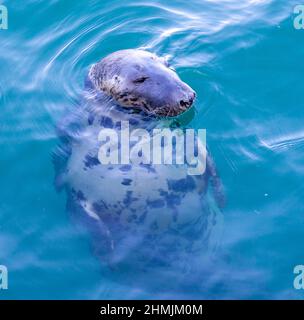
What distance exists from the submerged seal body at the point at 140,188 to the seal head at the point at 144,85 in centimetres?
1

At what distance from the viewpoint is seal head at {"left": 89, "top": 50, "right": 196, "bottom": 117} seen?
664 cm

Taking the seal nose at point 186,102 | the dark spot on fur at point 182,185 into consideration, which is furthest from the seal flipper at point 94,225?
the seal nose at point 186,102

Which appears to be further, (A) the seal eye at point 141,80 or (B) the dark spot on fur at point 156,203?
(A) the seal eye at point 141,80

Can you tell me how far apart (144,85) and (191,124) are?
4.10ft

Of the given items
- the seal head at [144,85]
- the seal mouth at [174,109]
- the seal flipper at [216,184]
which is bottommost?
the seal flipper at [216,184]

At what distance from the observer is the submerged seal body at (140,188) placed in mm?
6461

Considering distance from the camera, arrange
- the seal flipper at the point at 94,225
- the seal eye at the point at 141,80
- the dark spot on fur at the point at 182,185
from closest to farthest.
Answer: the seal flipper at the point at 94,225 < the dark spot on fur at the point at 182,185 < the seal eye at the point at 141,80

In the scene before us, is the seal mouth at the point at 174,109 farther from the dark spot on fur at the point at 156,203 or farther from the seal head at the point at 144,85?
the dark spot on fur at the point at 156,203

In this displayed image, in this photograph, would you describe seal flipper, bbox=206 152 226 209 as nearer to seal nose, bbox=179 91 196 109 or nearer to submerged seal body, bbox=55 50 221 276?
submerged seal body, bbox=55 50 221 276

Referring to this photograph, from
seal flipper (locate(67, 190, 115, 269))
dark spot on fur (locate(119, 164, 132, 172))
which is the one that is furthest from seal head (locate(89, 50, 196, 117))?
seal flipper (locate(67, 190, 115, 269))

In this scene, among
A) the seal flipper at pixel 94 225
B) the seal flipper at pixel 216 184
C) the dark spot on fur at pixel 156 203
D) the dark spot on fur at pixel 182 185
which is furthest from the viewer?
the seal flipper at pixel 216 184

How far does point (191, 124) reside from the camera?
25.5 ft

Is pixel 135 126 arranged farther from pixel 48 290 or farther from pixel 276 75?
pixel 276 75
